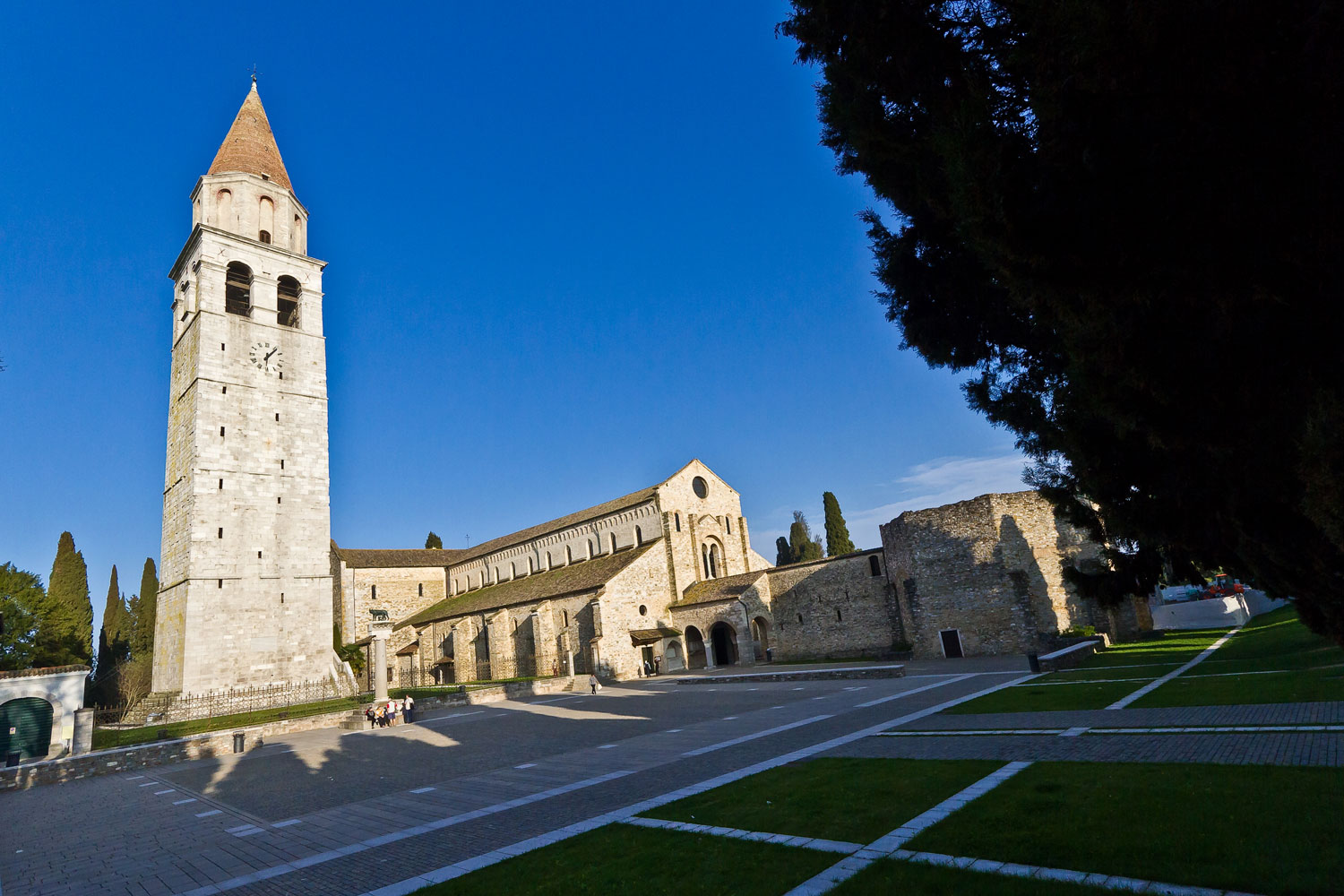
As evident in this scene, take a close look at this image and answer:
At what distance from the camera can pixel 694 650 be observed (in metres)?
36.8

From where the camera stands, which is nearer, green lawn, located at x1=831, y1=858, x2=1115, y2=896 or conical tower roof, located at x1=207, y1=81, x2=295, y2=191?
green lawn, located at x1=831, y1=858, x2=1115, y2=896

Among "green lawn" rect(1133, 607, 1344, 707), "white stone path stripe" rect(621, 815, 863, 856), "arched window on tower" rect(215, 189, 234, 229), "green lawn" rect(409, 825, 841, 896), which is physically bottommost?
"green lawn" rect(1133, 607, 1344, 707)

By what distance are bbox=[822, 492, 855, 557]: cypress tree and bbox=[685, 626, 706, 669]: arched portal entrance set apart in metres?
20.4

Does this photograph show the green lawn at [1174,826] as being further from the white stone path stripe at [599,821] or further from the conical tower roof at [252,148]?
the conical tower roof at [252,148]

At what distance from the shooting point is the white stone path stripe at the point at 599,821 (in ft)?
20.8

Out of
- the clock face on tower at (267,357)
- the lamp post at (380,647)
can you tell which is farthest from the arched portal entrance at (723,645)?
the clock face on tower at (267,357)

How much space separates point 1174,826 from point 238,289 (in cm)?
4451

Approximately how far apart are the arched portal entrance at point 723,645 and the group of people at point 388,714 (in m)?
16.2

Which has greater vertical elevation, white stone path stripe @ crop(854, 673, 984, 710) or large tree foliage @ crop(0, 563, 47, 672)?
large tree foliage @ crop(0, 563, 47, 672)

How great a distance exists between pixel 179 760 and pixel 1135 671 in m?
26.3

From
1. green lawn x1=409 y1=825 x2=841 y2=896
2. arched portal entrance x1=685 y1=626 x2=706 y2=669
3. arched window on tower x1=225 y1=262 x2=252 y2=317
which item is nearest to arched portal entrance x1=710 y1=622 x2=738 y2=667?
arched portal entrance x1=685 y1=626 x2=706 y2=669

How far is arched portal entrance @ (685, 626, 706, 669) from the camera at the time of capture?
120 feet

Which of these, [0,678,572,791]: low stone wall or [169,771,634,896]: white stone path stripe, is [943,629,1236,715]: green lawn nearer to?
[169,771,634,896]: white stone path stripe

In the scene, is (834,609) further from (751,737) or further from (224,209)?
(224,209)
